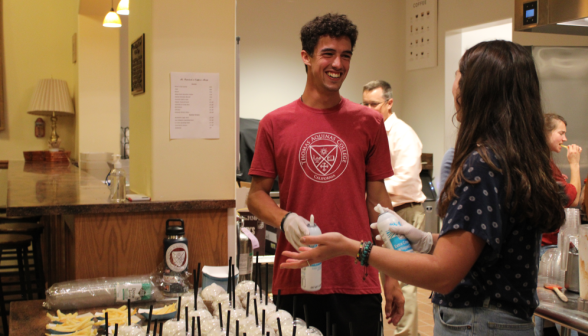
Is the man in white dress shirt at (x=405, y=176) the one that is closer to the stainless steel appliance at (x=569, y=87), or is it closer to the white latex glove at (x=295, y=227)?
the stainless steel appliance at (x=569, y=87)

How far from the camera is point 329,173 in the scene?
2.08m

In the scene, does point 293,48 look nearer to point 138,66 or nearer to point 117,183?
point 138,66

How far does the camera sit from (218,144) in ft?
9.23

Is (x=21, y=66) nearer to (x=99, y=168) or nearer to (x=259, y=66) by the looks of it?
(x=99, y=168)

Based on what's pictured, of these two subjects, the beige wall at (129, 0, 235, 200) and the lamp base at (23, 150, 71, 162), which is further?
the lamp base at (23, 150, 71, 162)

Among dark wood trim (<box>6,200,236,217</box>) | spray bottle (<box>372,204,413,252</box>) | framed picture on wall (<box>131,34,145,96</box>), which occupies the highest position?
framed picture on wall (<box>131,34,145,96</box>)

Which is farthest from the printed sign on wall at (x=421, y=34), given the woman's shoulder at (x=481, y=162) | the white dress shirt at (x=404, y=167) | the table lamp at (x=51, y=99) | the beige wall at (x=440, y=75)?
the woman's shoulder at (x=481, y=162)

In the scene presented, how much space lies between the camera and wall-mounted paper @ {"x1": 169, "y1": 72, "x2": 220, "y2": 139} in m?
2.74

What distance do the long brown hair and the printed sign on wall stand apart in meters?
5.66

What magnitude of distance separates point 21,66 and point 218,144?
5.12 meters

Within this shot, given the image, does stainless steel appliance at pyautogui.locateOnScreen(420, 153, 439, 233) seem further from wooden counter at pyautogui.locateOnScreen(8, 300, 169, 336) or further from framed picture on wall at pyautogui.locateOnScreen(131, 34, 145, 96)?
wooden counter at pyautogui.locateOnScreen(8, 300, 169, 336)

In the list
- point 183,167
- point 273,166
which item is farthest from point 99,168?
point 273,166

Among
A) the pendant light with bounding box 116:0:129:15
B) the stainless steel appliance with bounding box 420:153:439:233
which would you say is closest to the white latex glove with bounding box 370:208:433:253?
the pendant light with bounding box 116:0:129:15

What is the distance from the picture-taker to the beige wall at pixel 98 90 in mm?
6195
